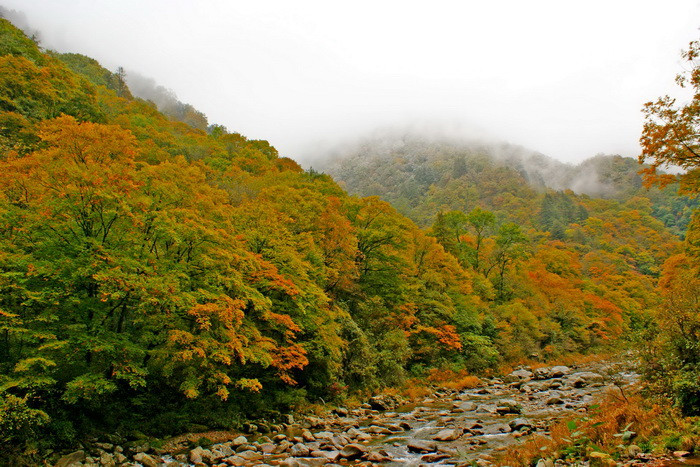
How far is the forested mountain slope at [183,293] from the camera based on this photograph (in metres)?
12.6

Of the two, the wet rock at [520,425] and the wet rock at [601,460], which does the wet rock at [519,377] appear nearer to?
the wet rock at [520,425]

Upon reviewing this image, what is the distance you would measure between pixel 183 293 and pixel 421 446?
10.5m

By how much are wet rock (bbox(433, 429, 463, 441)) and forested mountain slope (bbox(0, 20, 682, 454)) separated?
718 cm

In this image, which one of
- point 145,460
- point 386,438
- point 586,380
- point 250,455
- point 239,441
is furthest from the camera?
point 586,380

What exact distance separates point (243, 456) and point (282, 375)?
5.36 m

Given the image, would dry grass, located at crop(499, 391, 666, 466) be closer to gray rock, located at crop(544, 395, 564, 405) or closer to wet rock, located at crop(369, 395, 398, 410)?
Answer: gray rock, located at crop(544, 395, 564, 405)

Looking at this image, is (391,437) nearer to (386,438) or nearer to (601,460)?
(386,438)

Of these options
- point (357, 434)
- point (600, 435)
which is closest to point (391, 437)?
point (357, 434)

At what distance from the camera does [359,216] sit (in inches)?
1328

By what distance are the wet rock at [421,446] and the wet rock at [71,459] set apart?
11.1 metres

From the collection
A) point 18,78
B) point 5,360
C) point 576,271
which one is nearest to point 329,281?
point 5,360

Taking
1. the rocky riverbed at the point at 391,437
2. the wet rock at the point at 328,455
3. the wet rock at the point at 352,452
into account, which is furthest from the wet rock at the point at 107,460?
the wet rock at the point at 352,452

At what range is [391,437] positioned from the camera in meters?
16.4

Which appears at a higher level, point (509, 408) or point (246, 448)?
point (246, 448)
